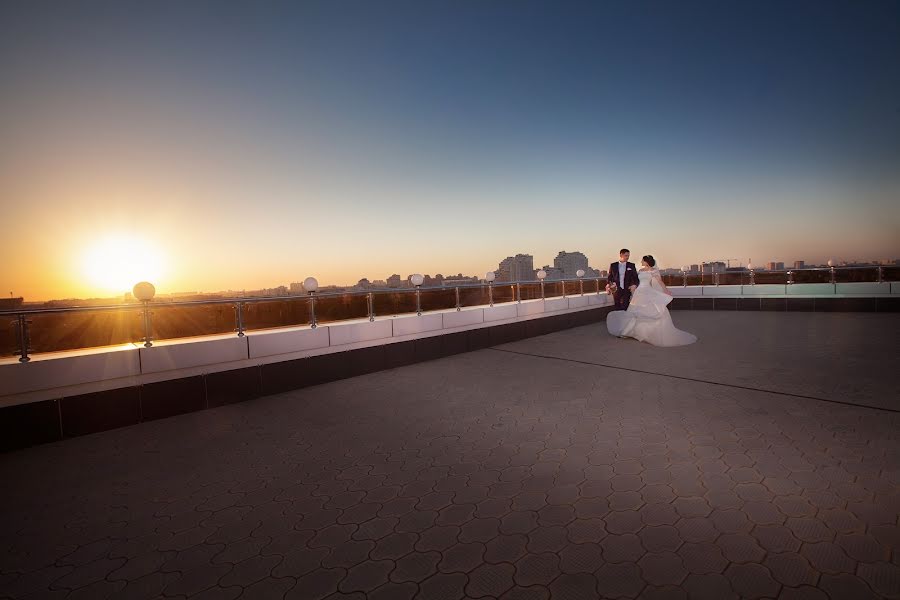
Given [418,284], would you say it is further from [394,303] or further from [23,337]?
[23,337]

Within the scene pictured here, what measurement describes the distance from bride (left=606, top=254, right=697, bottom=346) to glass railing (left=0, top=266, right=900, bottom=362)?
7.57 ft

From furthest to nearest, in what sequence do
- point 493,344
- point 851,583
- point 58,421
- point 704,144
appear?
point 704,144 → point 493,344 → point 58,421 → point 851,583

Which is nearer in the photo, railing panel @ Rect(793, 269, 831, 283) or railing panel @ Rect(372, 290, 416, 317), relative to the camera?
railing panel @ Rect(372, 290, 416, 317)

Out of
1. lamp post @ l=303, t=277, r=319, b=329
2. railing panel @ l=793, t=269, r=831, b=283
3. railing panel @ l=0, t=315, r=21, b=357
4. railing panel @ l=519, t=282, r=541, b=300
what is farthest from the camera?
railing panel @ l=793, t=269, r=831, b=283

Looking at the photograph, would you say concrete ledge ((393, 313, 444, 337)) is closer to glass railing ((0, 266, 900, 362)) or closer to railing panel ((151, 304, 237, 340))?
glass railing ((0, 266, 900, 362))

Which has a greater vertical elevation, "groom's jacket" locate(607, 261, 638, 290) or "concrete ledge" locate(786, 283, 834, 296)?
"groom's jacket" locate(607, 261, 638, 290)

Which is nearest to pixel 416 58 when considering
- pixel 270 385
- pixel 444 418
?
pixel 270 385

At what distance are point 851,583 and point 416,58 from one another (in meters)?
12.3

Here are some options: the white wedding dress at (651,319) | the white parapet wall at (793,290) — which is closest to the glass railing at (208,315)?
the white wedding dress at (651,319)

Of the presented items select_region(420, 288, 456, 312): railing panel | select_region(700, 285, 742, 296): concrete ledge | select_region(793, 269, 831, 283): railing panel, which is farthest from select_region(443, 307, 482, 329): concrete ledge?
select_region(793, 269, 831, 283): railing panel

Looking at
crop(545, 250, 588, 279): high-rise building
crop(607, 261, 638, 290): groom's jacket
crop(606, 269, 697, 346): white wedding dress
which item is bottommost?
crop(606, 269, 697, 346): white wedding dress

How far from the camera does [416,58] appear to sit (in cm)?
1066

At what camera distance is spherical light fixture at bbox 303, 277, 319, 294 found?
224 inches

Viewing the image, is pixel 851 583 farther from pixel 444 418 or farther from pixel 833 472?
pixel 444 418
